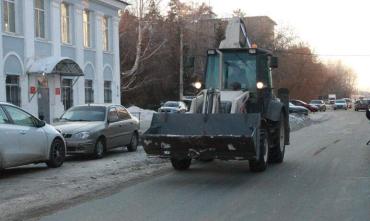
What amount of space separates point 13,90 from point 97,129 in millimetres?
11806

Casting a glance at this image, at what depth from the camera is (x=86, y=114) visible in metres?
17.2

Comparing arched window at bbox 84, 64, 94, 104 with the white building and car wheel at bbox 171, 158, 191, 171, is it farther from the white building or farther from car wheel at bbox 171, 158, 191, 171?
car wheel at bbox 171, 158, 191, 171

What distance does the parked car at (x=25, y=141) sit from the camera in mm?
11984

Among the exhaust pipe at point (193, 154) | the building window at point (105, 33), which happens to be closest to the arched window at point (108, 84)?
the building window at point (105, 33)

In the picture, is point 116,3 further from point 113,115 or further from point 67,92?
point 113,115

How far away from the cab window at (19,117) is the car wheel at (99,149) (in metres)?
2.92

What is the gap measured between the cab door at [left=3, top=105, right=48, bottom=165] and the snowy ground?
41cm

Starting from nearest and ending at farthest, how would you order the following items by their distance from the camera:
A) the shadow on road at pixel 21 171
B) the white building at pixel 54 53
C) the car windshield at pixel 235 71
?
1. the shadow on road at pixel 21 171
2. the car windshield at pixel 235 71
3. the white building at pixel 54 53

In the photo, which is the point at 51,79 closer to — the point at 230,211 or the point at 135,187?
the point at 135,187

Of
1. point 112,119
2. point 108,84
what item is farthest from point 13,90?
point 112,119

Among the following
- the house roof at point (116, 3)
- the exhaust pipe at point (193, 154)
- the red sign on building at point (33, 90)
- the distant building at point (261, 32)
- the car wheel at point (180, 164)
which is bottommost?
the car wheel at point (180, 164)

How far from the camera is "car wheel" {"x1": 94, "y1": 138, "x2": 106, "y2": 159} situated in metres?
16.0

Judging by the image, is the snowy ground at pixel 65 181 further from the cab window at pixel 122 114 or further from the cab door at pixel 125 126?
the cab window at pixel 122 114

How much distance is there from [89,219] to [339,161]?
27.5 feet
